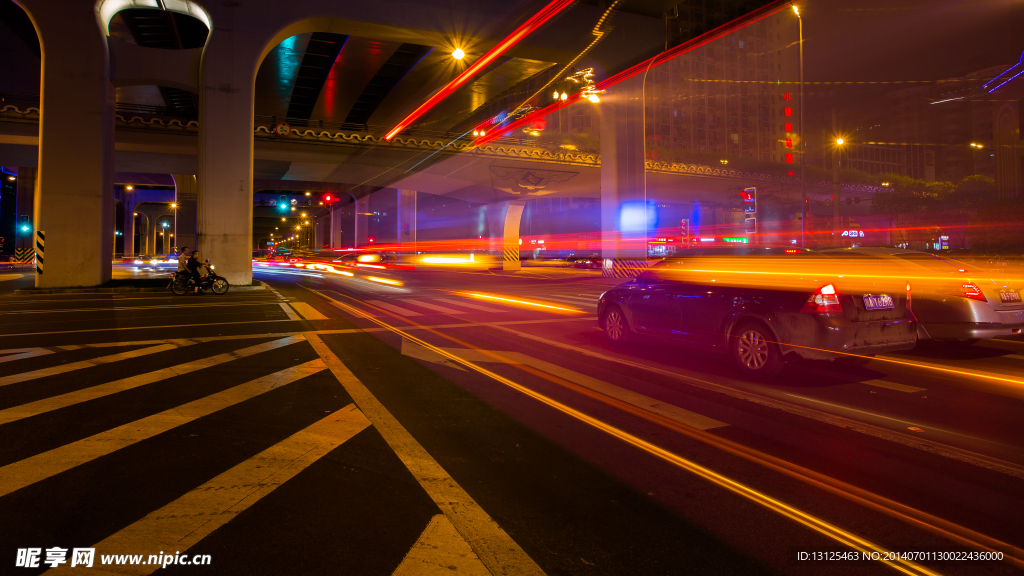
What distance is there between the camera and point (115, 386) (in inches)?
243

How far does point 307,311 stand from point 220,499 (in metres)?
11.9

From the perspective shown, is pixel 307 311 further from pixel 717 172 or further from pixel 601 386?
pixel 717 172

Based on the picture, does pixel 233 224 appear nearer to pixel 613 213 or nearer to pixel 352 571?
pixel 613 213

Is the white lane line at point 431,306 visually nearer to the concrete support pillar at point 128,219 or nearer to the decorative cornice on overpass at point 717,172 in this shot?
the decorative cornice on overpass at point 717,172

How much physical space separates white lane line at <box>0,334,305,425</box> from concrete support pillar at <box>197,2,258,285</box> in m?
15.2

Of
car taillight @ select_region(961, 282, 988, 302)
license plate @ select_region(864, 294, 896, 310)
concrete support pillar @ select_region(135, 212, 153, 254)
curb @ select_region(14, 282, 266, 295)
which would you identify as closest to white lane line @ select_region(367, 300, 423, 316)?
curb @ select_region(14, 282, 266, 295)

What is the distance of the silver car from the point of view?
809cm

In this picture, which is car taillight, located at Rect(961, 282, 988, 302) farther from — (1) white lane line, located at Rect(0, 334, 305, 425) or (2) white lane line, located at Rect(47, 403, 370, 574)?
(1) white lane line, located at Rect(0, 334, 305, 425)

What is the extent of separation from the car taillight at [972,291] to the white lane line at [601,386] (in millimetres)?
5891

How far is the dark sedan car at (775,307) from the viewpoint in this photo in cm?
636

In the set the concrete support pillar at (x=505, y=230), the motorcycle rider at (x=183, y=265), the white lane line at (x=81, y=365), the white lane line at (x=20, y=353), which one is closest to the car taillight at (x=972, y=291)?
the white lane line at (x=81, y=365)

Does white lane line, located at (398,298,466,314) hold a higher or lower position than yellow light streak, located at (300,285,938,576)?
higher

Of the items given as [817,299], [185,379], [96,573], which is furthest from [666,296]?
[96,573]

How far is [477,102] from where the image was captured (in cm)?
3738
